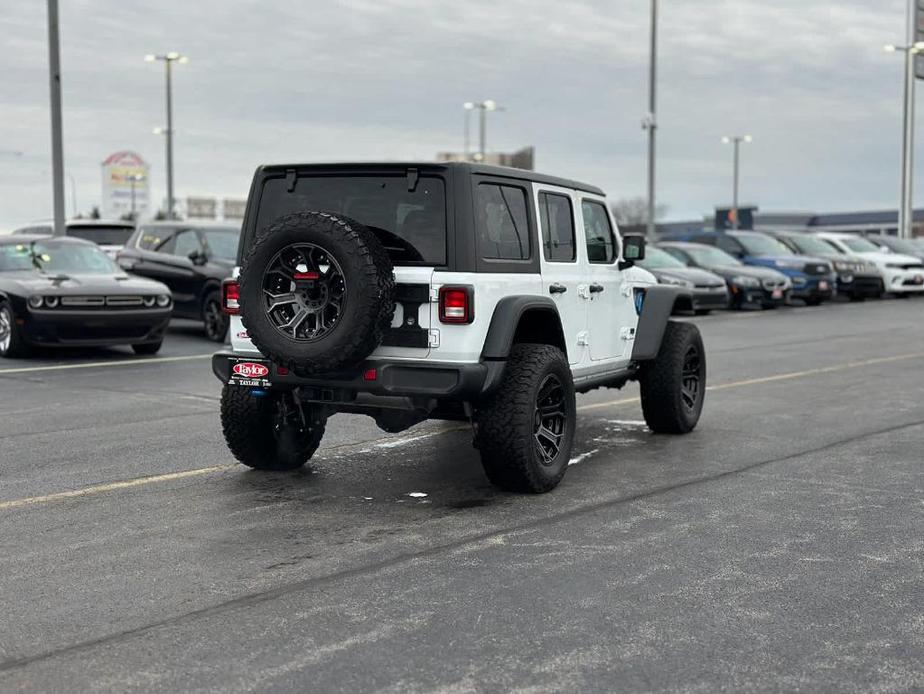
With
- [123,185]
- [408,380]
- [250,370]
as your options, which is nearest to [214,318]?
[250,370]

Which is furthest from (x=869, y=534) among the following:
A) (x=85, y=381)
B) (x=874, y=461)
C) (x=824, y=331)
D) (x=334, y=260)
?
(x=824, y=331)

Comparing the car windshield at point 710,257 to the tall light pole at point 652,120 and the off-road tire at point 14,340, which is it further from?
the off-road tire at point 14,340

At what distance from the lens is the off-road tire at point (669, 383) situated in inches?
360

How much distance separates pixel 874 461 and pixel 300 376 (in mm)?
3923

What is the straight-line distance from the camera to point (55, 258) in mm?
15883

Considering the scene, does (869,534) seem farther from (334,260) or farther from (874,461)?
(334,260)

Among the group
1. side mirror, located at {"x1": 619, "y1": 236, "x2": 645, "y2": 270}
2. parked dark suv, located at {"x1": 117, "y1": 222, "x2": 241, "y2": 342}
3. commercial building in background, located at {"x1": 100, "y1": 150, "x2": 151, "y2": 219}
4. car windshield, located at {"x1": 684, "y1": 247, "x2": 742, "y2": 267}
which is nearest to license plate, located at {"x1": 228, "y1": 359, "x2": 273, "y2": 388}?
side mirror, located at {"x1": 619, "y1": 236, "x2": 645, "y2": 270}

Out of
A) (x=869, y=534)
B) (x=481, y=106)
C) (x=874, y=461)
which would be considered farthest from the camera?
(x=481, y=106)

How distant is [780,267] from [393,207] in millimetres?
23384

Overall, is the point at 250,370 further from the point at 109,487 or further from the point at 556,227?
the point at 556,227

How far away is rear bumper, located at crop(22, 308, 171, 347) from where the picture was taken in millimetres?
14656

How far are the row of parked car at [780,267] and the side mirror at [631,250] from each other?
46.9 feet

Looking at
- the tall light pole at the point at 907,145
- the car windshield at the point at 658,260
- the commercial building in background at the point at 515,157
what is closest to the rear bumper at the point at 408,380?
the car windshield at the point at 658,260

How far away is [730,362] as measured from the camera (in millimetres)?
15148
